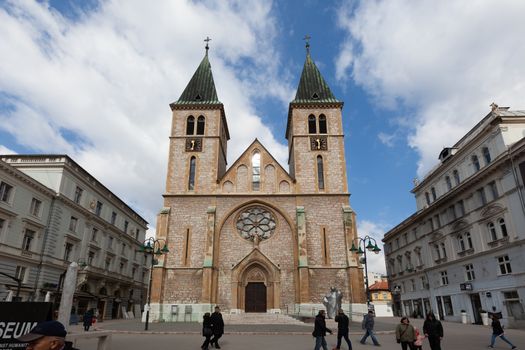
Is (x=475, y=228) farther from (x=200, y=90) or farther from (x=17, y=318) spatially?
(x=17, y=318)

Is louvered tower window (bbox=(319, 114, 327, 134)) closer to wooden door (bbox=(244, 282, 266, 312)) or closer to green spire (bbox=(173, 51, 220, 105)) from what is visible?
Result: green spire (bbox=(173, 51, 220, 105))

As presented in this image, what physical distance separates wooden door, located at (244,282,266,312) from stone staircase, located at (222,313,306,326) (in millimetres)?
1655

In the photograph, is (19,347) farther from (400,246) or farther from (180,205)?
(400,246)

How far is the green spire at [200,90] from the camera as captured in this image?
119 feet

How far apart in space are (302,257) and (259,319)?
225 inches

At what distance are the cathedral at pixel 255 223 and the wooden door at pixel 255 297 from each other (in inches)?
3.2

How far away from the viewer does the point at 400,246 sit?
43500mm

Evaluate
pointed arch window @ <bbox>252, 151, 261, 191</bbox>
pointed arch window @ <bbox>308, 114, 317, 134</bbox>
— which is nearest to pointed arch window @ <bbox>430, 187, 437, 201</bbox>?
pointed arch window @ <bbox>308, 114, 317, 134</bbox>

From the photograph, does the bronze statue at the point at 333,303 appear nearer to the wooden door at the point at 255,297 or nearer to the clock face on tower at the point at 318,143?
the wooden door at the point at 255,297

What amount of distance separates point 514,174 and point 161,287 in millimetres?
26464

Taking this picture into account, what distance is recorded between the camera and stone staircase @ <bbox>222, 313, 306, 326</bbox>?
24.4 metres

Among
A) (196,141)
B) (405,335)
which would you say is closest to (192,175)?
(196,141)

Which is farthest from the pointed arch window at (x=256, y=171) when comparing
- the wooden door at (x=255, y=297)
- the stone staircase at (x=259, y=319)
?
the stone staircase at (x=259, y=319)

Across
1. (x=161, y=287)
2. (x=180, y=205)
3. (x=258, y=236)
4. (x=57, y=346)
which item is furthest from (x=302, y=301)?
(x=57, y=346)
